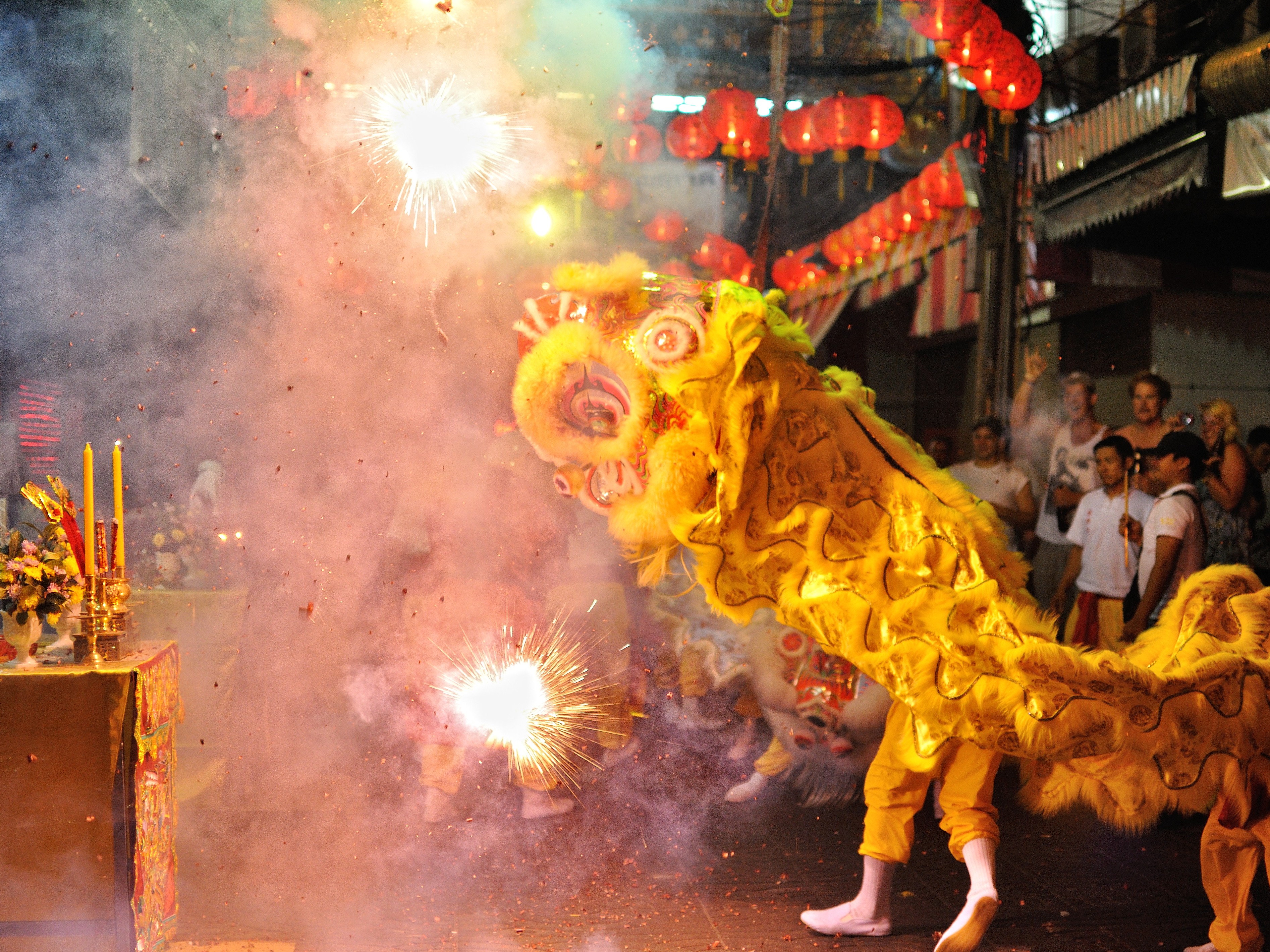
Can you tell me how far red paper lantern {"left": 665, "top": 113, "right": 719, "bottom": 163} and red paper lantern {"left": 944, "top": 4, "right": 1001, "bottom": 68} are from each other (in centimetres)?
189

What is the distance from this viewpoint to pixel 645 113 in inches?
282

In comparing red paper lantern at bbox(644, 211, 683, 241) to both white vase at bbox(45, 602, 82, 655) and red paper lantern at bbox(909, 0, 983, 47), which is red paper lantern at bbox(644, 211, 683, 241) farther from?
white vase at bbox(45, 602, 82, 655)

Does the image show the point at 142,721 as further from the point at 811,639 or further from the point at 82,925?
the point at 811,639

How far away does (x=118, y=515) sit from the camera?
2521mm

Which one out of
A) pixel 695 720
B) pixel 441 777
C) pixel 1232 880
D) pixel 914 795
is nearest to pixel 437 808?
pixel 441 777

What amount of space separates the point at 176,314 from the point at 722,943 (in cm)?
334

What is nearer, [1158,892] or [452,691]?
[1158,892]

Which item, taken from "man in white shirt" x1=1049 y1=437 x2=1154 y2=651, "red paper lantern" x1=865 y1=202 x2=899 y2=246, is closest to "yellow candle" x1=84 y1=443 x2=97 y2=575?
"man in white shirt" x1=1049 y1=437 x2=1154 y2=651

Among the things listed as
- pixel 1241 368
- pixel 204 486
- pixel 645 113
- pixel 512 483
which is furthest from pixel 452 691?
pixel 1241 368

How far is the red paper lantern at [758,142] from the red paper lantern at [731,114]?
28 millimetres

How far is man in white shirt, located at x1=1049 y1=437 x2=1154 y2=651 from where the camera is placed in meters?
3.86

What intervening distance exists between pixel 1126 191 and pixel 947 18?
58.7 inches

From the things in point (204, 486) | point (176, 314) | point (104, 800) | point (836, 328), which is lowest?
point (104, 800)

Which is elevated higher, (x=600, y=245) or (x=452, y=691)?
(x=600, y=245)
